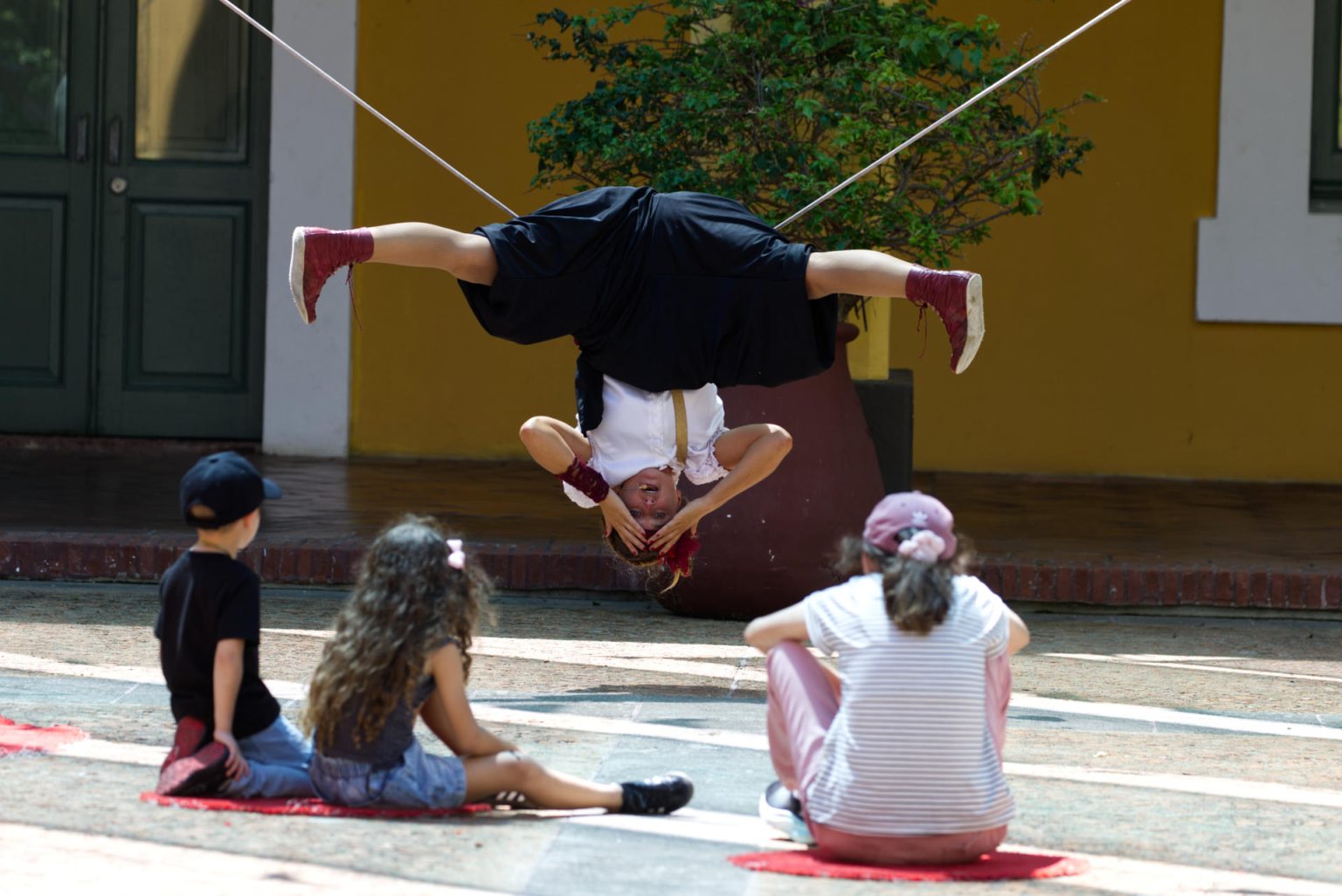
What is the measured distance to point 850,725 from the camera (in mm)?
4742

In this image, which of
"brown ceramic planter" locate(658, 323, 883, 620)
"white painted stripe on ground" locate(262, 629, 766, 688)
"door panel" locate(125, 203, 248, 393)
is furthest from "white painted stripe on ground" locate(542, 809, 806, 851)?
"door panel" locate(125, 203, 248, 393)

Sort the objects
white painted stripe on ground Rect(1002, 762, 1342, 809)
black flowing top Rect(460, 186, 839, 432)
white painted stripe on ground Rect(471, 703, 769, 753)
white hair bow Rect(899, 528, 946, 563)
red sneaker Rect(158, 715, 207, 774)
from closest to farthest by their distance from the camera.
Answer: white hair bow Rect(899, 528, 946, 563), red sneaker Rect(158, 715, 207, 774), white painted stripe on ground Rect(1002, 762, 1342, 809), white painted stripe on ground Rect(471, 703, 769, 753), black flowing top Rect(460, 186, 839, 432)

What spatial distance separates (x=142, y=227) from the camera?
11938 millimetres

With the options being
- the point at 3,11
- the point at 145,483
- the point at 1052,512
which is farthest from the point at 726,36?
the point at 3,11

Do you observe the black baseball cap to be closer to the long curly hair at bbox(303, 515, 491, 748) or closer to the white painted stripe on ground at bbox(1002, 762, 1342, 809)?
the long curly hair at bbox(303, 515, 491, 748)

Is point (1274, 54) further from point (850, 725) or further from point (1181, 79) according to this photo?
point (850, 725)

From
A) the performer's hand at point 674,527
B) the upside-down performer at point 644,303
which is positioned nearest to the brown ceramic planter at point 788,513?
the upside-down performer at point 644,303

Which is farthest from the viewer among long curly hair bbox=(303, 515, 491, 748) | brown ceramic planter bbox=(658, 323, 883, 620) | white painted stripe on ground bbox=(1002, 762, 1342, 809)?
brown ceramic planter bbox=(658, 323, 883, 620)

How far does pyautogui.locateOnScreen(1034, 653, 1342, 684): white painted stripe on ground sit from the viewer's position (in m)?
7.65

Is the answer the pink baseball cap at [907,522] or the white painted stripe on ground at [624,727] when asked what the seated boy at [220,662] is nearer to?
the white painted stripe on ground at [624,727]

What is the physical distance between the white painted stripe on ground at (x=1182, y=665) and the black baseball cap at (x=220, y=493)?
3.77 meters

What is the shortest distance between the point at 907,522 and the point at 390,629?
123cm

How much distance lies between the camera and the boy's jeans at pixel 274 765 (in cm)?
505

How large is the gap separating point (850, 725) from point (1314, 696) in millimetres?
3082
